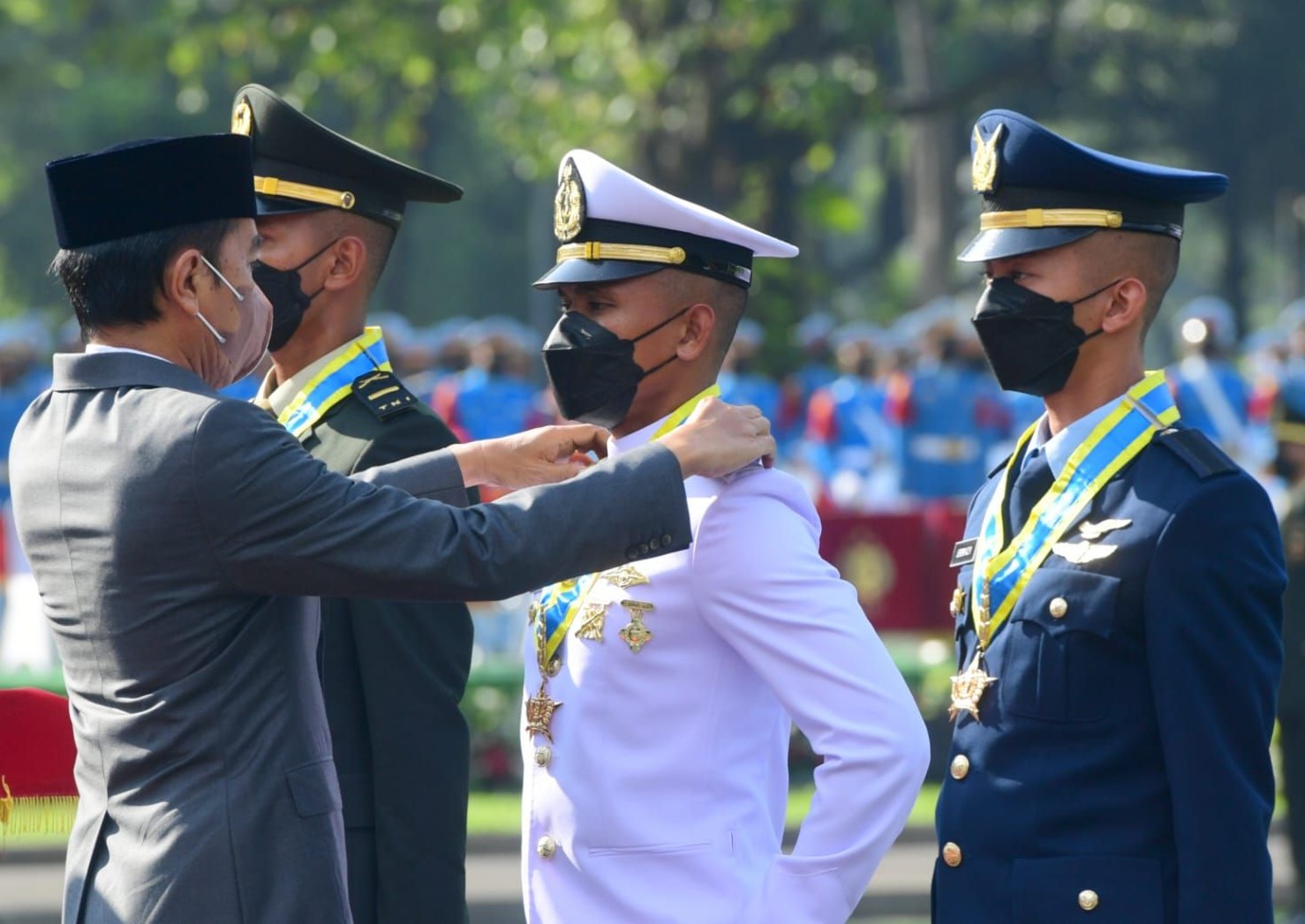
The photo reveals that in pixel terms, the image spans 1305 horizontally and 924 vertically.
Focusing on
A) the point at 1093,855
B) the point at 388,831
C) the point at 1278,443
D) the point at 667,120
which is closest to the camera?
the point at 1093,855

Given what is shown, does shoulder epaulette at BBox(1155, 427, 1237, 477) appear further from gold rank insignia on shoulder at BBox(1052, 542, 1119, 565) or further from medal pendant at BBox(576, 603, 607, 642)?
medal pendant at BBox(576, 603, 607, 642)

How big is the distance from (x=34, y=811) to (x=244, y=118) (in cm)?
165

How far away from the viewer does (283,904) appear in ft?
11.0

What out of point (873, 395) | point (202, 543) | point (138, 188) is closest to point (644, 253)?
point (138, 188)

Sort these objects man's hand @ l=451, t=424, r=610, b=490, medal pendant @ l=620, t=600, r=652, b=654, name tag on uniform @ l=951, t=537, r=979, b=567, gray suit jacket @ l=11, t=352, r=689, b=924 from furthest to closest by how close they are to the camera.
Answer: man's hand @ l=451, t=424, r=610, b=490 → name tag on uniform @ l=951, t=537, r=979, b=567 → medal pendant @ l=620, t=600, r=652, b=654 → gray suit jacket @ l=11, t=352, r=689, b=924

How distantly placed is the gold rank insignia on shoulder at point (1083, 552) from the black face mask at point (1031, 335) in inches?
12.4

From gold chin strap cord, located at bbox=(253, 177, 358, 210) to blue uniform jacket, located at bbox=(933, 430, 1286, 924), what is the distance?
1751mm

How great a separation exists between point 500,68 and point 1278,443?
30.3 feet

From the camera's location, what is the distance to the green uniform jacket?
4180 millimetres

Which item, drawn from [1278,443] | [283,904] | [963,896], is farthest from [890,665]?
[1278,443]

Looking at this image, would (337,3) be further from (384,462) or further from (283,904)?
(283,904)

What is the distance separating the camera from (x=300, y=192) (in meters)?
4.68

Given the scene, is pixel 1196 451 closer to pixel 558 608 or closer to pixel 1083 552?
pixel 1083 552

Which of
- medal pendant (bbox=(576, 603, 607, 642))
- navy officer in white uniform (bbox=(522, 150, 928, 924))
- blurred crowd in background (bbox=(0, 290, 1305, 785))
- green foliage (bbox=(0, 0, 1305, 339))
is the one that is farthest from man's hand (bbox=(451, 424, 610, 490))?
green foliage (bbox=(0, 0, 1305, 339))
